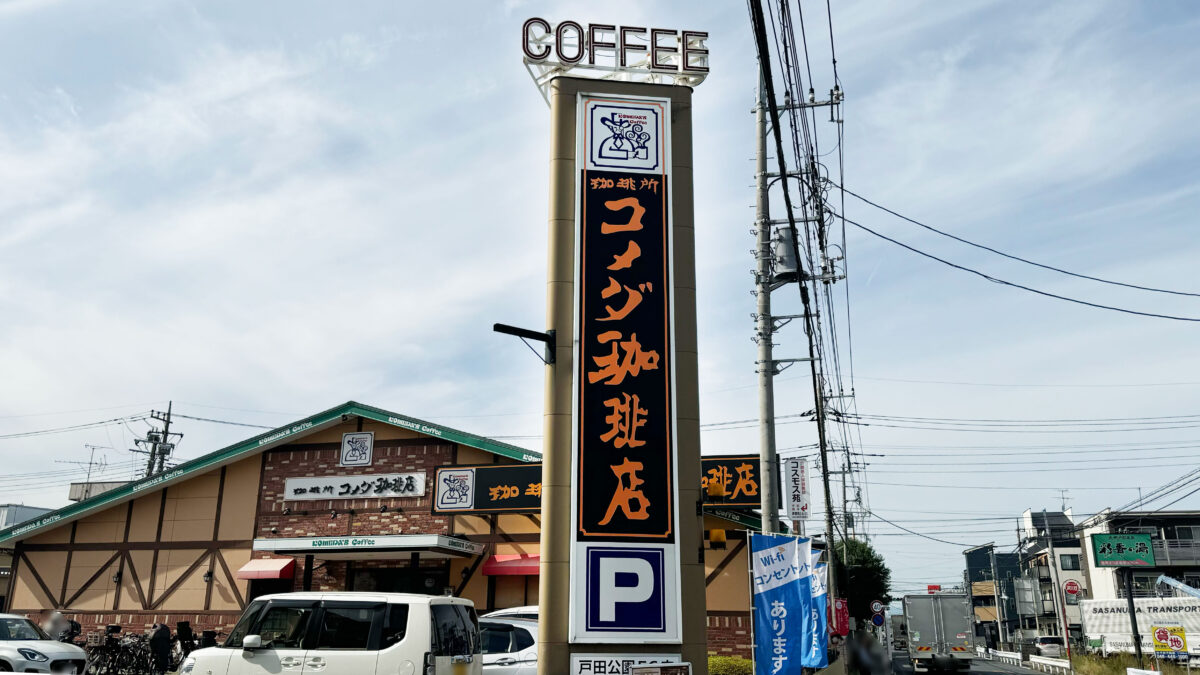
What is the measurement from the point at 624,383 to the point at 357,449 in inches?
651

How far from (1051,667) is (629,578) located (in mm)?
35370

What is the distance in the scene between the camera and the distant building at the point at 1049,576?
226ft

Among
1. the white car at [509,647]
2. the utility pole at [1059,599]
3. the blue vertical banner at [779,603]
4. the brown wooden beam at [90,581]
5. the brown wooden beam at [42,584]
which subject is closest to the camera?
the blue vertical banner at [779,603]

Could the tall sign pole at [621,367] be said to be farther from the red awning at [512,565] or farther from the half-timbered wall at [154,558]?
the half-timbered wall at [154,558]

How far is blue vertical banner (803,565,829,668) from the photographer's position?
13680 mm

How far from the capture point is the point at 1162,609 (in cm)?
4509

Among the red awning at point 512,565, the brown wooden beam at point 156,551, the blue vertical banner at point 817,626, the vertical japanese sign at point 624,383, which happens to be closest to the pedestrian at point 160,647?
the brown wooden beam at point 156,551

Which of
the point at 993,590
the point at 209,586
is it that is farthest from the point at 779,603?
the point at 993,590

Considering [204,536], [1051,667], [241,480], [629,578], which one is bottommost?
[1051,667]

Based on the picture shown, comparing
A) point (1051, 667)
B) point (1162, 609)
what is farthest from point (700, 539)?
point (1162, 609)

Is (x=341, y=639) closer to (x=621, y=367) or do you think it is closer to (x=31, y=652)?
(x=621, y=367)

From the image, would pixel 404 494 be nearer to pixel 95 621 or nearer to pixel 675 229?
pixel 95 621

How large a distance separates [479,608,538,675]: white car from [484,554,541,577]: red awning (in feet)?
30.9

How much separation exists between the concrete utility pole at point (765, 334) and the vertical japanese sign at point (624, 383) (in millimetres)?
4043
